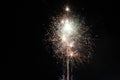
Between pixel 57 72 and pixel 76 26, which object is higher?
pixel 76 26

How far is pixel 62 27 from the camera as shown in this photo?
14680 millimetres

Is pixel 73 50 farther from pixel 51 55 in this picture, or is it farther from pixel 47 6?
pixel 47 6

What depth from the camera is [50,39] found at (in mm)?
14938

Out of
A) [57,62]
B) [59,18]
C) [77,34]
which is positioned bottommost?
[57,62]

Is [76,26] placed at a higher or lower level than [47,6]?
lower

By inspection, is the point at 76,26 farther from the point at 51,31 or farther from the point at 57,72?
the point at 57,72

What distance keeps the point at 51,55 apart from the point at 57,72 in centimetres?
105

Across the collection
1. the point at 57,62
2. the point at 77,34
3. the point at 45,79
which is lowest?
the point at 45,79

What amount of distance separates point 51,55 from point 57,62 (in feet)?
1.64

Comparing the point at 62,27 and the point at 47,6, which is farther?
the point at 47,6

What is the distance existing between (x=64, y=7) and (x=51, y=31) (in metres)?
1.90

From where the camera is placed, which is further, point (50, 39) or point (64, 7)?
point (64, 7)

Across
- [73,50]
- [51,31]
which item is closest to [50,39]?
[51,31]

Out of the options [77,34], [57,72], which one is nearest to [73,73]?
[57,72]
